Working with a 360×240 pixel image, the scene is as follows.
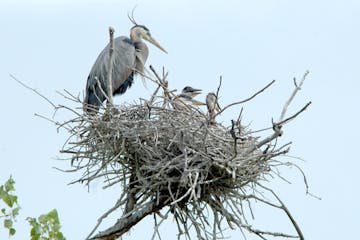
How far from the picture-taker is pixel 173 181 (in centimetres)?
547

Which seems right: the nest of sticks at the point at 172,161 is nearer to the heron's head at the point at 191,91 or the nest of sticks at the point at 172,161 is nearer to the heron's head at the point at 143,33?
the heron's head at the point at 191,91

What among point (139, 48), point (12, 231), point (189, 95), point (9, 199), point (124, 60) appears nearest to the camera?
point (12, 231)

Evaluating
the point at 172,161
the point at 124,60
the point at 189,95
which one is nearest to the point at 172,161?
the point at 172,161

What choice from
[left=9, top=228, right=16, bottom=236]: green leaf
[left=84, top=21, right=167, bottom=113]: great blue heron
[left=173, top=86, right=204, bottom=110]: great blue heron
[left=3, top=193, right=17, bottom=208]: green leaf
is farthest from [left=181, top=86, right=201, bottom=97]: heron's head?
[left=9, top=228, right=16, bottom=236]: green leaf

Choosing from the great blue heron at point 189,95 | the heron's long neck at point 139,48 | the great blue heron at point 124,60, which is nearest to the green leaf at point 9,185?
the great blue heron at point 189,95

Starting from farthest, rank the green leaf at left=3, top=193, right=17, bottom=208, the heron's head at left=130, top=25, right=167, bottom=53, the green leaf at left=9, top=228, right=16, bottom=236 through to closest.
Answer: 1. the heron's head at left=130, top=25, right=167, bottom=53
2. the green leaf at left=3, top=193, right=17, bottom=208
3. the green leaf at left=9, top=228, right=16, bottom=236

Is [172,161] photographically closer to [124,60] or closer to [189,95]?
[189,95]

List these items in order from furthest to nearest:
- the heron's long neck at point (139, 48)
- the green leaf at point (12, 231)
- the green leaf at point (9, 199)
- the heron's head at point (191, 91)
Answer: the heron's long neck at point (139, 48), the heron's head at point (191, 91), the green leaf at point (9, 199), the green leaf at point (12, 231)

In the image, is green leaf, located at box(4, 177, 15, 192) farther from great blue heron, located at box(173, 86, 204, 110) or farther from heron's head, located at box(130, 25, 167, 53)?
heron's head, located at box(130, 25, 167, 53)

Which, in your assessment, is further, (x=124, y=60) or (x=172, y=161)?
(x=124, y=60)

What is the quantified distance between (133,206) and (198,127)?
2.31ft

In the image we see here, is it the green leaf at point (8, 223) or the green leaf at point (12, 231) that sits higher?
the green leaf at point (8, 223)

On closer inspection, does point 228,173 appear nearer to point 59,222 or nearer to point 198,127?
point 198,127

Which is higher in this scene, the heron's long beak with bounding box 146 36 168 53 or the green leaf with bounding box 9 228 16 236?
the heron's long beak with bounding box 146 36 168 53
